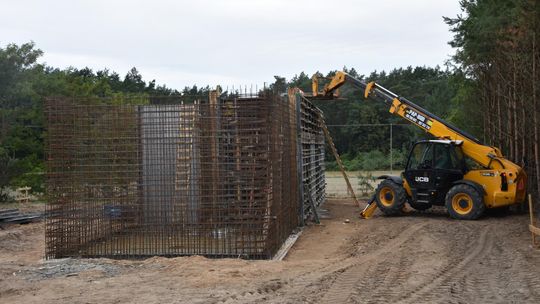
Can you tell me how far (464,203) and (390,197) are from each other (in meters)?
1.98

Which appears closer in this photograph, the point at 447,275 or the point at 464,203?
the point at 447,275

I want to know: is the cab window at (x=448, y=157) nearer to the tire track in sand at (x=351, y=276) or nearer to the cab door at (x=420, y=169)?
the cab door at (x=420, y=169)

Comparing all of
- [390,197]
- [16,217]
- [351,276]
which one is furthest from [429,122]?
[16,217]

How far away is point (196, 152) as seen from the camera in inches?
400

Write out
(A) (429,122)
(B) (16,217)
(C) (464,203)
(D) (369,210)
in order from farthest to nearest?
(B) (16,217), (D) (369,210), (A) (429,122), (C) (464,203)

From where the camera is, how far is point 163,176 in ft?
33.1

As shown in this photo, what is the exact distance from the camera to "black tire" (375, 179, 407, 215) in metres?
15.1

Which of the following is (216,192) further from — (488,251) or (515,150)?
(515,150)

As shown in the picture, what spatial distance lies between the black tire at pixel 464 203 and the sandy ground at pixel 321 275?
5.51 ft

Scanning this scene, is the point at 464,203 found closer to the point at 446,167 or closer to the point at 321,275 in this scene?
the point at 446,167

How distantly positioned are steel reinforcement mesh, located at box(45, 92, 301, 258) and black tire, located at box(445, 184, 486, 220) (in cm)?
564

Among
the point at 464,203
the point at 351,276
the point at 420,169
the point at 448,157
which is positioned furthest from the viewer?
the point at 420,169

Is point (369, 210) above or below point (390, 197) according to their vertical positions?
below

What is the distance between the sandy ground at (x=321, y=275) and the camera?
23.5ft
